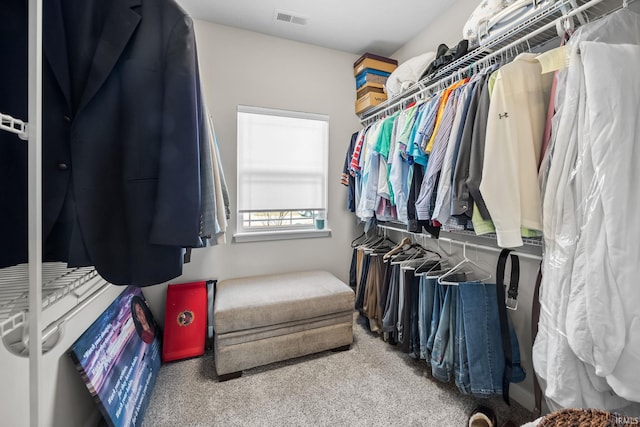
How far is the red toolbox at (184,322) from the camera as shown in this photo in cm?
189

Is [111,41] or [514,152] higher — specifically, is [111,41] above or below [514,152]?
above

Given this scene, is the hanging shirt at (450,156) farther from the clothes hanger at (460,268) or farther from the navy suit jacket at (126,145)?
the navy suit jacket at (126,145)

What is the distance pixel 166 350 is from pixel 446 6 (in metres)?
3.24

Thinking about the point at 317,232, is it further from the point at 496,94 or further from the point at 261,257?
the point at 496,94

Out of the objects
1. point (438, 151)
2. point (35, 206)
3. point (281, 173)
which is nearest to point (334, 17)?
point (281, 173)

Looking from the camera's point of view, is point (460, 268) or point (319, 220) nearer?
point (460, 268)

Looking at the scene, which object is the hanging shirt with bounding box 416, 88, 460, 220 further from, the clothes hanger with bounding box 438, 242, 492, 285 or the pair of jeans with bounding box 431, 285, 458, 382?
the pair of jeans with bounding box 431, 285, 458, 382

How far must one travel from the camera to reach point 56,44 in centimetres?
74

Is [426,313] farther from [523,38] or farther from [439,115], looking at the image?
[523,38]

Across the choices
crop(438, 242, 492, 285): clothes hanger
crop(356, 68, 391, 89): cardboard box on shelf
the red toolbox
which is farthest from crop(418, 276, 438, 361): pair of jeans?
crop(356, 68, 391, 89): cardboard box on shelf

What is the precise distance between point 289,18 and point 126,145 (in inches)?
75.8

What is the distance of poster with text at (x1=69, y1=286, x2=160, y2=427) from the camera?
1.12 meters

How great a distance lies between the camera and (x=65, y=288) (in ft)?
2.55

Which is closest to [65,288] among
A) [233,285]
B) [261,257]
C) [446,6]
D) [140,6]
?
[140,6]
